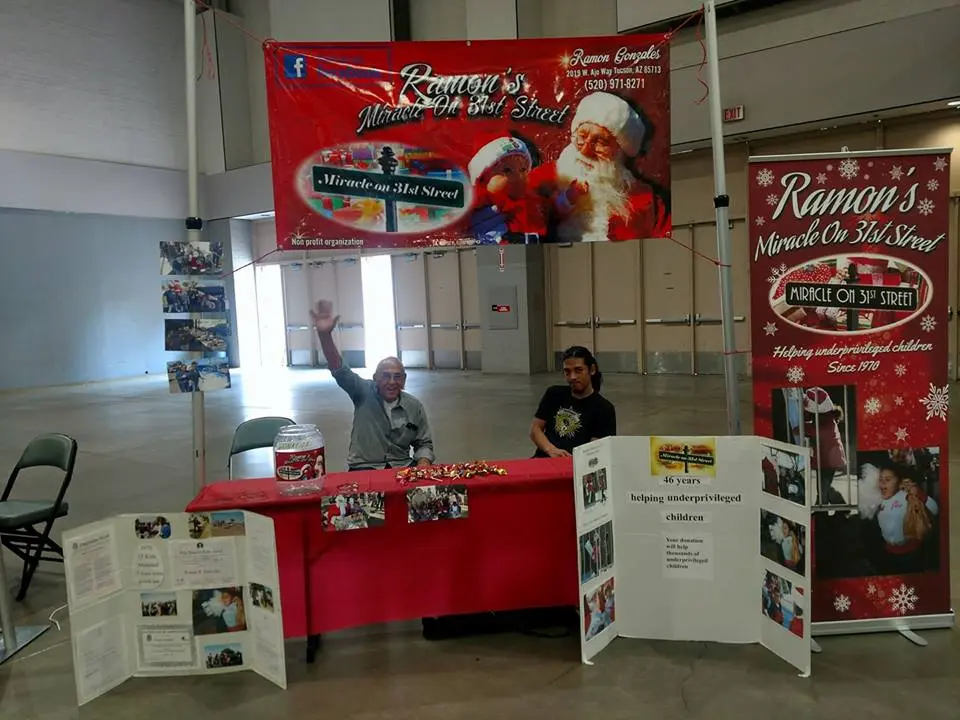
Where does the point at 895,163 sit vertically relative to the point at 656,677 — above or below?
above

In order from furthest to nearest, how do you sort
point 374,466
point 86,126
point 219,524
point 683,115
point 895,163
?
point 86,126
point 683,115
point 374,466
point 895,163
point 219,524

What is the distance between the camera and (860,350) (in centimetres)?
274

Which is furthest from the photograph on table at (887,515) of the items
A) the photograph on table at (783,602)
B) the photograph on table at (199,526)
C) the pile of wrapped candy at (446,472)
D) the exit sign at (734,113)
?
the exit sign at (734,113)

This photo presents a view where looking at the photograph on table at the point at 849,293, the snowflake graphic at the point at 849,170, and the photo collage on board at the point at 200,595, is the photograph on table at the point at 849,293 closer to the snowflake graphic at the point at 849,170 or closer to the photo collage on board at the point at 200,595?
the snowflake graphic at the point at 849,170

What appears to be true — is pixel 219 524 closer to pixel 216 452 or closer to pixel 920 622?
pixel 920 622

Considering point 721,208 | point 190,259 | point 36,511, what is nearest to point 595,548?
point 721,208

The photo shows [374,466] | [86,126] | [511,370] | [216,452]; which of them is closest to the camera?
[374,466]

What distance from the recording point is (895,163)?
271 centimetres

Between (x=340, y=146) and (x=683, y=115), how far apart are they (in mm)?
8363

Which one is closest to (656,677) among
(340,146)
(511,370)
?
(340,146)

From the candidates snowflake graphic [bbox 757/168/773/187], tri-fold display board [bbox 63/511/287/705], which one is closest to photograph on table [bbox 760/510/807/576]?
snowflake graphic [bbox 757/168/773/187]

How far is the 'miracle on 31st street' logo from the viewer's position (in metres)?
2.67

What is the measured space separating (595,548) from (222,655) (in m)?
1.53

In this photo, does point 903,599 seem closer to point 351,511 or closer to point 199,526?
point 351,511
